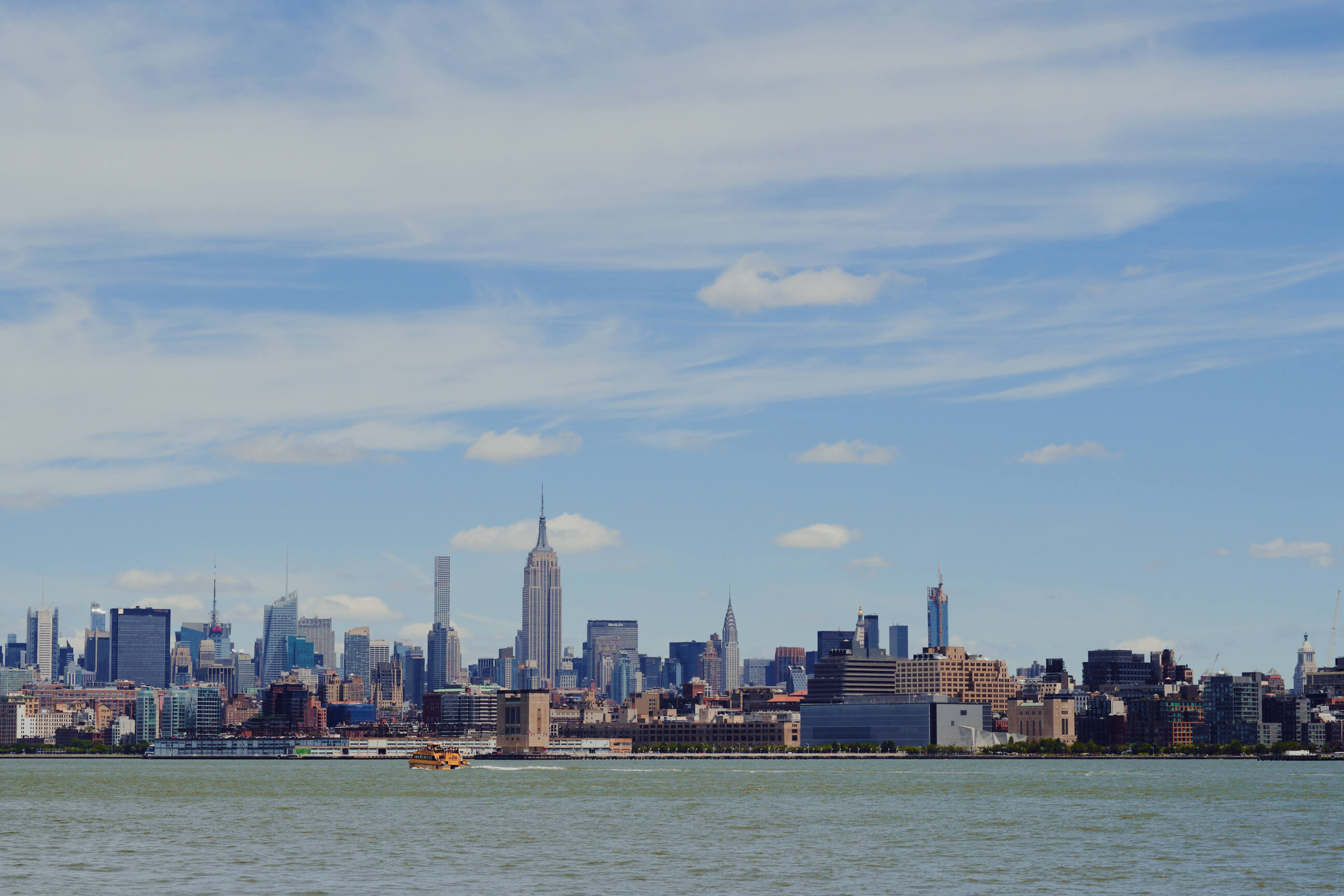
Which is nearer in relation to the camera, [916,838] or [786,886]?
[786,886]

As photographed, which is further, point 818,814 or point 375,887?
point 818,814

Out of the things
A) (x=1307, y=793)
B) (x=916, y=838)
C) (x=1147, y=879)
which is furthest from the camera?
(x=1307, y=793)

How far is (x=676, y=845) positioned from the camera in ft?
338


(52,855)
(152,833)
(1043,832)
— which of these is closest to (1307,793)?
(1043,832)

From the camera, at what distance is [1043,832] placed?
375 feet

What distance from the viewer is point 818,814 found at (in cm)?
13750

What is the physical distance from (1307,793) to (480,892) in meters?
124

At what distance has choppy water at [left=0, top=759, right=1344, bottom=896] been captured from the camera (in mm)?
80812

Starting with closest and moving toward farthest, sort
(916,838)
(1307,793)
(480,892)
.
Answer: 1. (480,892)
2. (916,838)
3. (1307,793)

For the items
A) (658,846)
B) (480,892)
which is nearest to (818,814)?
(658,846)

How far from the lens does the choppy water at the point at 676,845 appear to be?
3182 inches

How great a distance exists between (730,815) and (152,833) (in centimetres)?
4022

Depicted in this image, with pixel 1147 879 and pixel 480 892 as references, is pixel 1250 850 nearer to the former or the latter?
pixel 1147 879

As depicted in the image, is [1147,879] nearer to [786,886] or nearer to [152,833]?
[786,886]
